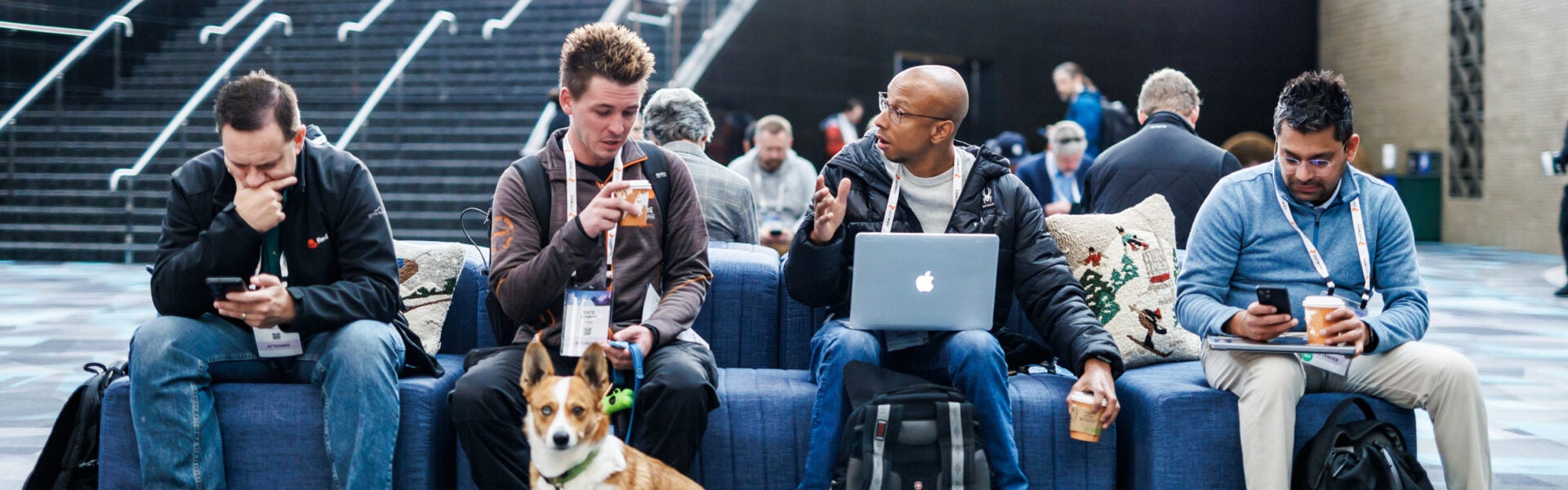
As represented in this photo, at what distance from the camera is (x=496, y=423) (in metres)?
2.96

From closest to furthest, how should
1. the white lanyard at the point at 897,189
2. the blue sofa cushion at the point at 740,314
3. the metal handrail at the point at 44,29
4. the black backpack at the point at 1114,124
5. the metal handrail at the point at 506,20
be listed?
the white lanyard at the point at 897,189 < the blue sofa cushion at the point at 740,314 < the black backpack at the point at 1114,124 < the metal handrail at the point at 506,20 < the metal handrail at the point at 44,29

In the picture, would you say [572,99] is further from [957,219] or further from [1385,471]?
[1385,471]

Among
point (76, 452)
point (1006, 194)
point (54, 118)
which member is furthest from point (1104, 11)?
point (76, 452)

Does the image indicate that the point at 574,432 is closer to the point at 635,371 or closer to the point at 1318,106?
the point at 635,371

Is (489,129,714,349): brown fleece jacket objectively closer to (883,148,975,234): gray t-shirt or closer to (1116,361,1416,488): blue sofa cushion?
(883,148,975,234): gray t-shirt

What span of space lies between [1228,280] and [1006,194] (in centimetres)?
62

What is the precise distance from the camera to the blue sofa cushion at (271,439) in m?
3.10

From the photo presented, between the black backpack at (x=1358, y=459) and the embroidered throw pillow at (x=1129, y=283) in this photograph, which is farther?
the embroidered throw pillow at (x=1129, y=283)

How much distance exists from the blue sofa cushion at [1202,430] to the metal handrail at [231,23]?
37.6 ft

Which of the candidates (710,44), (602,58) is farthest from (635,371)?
(710,44)

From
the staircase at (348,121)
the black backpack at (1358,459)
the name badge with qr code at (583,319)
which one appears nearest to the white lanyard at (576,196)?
the name badge with qr code at (583,319)

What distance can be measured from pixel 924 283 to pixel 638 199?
2.39 ft

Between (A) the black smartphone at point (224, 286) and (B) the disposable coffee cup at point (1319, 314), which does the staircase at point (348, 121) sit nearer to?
(A) the black smartphone at point (224, 286)

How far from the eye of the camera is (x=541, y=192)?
3.26 meters
